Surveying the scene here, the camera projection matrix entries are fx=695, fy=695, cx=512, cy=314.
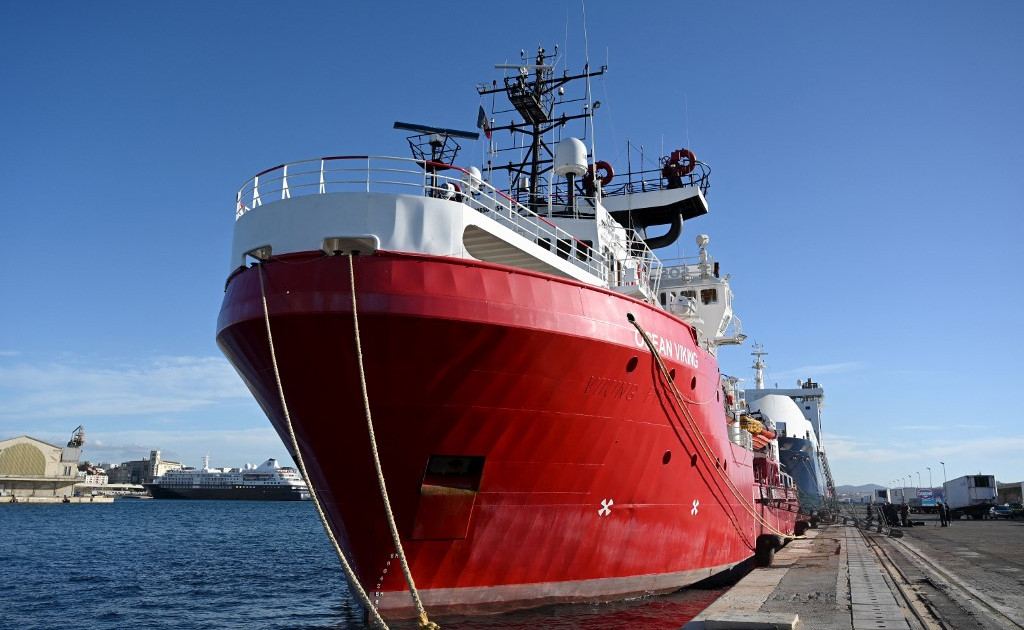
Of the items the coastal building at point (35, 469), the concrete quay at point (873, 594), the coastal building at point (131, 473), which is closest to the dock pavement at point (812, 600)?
the concrete quay at point (873, 594)

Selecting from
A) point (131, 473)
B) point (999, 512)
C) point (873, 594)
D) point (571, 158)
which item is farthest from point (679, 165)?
point (131, 473)

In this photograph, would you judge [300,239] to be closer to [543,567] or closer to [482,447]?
[482,447]

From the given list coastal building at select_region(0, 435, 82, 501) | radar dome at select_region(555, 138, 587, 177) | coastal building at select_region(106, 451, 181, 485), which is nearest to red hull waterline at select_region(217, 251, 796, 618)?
radar dome at select_region(555, 138, 587, 177)

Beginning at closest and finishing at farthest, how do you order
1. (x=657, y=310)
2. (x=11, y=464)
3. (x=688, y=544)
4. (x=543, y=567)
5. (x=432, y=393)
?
(x=432, y=393) < (x=543, y=567) < (x=657, y=310) < (x=688, y=544) < (x=11, y=464)

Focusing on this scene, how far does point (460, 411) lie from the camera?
10086 mm

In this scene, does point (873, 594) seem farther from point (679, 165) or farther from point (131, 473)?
point (131, 473)

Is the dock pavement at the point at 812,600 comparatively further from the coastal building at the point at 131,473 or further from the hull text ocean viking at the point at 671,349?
the coastal building at the point at 131,473

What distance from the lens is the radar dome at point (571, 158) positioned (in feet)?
53.2

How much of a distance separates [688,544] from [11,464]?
3587 inches

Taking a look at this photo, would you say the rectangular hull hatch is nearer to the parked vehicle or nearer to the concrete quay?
the concrete quay

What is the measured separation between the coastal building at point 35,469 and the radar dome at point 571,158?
85930mm

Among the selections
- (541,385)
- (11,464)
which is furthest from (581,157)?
(11,464)

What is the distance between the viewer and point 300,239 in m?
10.3

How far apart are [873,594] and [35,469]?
9547cm
